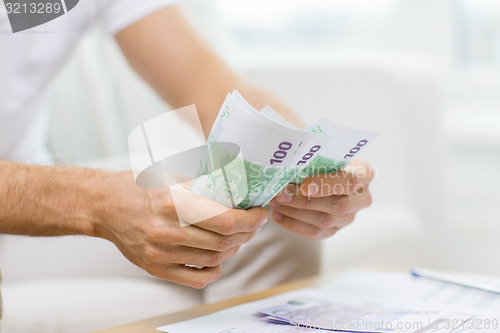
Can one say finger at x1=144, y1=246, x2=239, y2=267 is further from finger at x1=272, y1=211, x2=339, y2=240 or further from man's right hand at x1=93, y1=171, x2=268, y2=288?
finger at x1=272, y1=211, x2=339, y2=240

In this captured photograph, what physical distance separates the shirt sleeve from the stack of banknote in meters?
0.51

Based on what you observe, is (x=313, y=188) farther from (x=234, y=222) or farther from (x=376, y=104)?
(x=376, y=104)

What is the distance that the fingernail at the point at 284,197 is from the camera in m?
0.65

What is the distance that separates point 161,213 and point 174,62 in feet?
1.56

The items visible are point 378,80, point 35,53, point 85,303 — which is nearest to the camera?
point 85,303

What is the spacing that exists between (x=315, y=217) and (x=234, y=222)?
0.59 ft

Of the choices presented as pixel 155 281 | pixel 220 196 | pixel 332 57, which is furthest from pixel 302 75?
pixel 220 196

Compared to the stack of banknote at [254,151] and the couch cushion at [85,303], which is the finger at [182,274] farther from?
the couch cushion at [85,303]

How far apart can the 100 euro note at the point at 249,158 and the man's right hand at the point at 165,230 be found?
0.06 ft

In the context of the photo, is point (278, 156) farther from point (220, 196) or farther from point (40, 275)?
point (40, 275)

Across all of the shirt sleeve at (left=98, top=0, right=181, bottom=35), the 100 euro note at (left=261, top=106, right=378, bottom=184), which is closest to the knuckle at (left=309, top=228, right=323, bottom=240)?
the 100 euro note at (left=261, top=106, right=378, bottom=184)

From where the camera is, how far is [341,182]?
2.19 ft

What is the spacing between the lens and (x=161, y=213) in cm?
54

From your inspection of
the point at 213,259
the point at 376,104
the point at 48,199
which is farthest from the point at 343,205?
the point at 376,104
